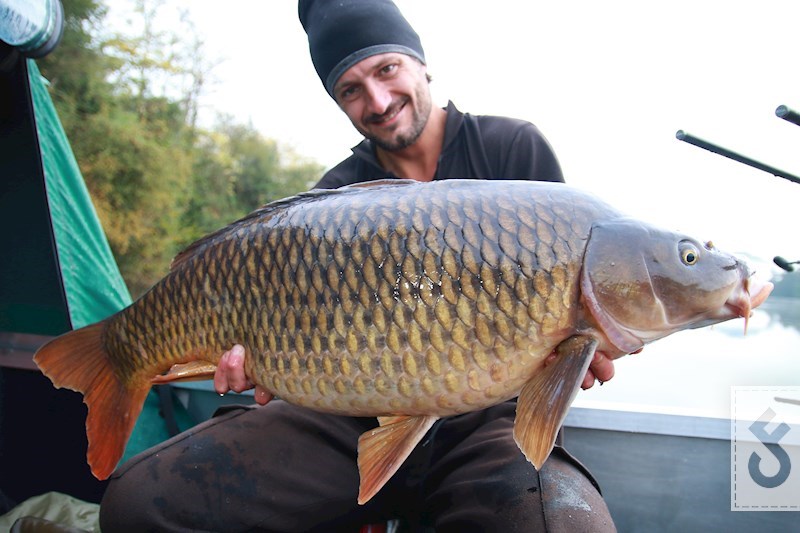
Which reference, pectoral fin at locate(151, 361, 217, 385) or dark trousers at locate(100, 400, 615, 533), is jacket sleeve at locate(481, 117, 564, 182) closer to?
dark trousers at locate(100, 400, 615, 533)

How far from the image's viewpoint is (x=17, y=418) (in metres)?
2.20

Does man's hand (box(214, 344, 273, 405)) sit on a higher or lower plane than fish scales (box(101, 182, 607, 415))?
lower

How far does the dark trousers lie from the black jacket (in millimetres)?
655

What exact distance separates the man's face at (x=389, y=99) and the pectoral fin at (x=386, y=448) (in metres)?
0.98

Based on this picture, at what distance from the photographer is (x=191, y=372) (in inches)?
54.6

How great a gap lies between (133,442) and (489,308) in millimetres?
1670

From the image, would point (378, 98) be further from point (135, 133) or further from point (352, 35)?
point (135, 133)

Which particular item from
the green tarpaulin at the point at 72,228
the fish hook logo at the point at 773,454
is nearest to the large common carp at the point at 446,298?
the fish hook logo at the point at 773,454

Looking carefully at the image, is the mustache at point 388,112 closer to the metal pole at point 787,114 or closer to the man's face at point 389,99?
the man's face at point 389,99

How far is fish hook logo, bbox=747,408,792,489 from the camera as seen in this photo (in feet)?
5.58

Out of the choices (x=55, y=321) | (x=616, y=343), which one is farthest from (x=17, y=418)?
(x=616, y=343)

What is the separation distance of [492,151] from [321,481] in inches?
40.5

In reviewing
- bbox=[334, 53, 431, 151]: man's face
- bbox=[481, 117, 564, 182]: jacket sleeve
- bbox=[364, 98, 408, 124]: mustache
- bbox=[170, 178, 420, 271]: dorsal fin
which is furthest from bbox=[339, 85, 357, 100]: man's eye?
bbox=[170, 178, 420, 271]: dorsal fin

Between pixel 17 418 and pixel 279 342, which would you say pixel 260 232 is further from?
pixel 17 418
